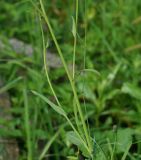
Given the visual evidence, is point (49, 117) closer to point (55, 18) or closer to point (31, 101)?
point (31, 101)

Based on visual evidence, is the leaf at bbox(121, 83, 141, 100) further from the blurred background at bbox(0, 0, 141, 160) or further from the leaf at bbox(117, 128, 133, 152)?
the leaf at bbox(117, 128, 133, 152)

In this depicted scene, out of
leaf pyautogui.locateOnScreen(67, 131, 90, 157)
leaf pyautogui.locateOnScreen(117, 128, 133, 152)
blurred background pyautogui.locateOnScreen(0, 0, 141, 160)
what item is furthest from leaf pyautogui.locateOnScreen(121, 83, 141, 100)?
leaf pyautogui.locateOnScreen(67, 131, 90, 157)

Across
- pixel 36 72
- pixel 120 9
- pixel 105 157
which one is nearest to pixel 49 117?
pixel 36 72

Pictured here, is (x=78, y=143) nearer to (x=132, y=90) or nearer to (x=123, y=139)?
(x=123, y=139)

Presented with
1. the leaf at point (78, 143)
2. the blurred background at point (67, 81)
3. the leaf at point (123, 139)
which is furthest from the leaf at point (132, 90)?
the leaf at point (78, 143)

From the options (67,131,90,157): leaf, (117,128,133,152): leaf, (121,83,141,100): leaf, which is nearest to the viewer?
(67,131,90,157): leaf

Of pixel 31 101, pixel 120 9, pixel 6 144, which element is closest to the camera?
pixel 6 144

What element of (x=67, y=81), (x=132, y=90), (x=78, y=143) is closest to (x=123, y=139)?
(x=78, y=143)
